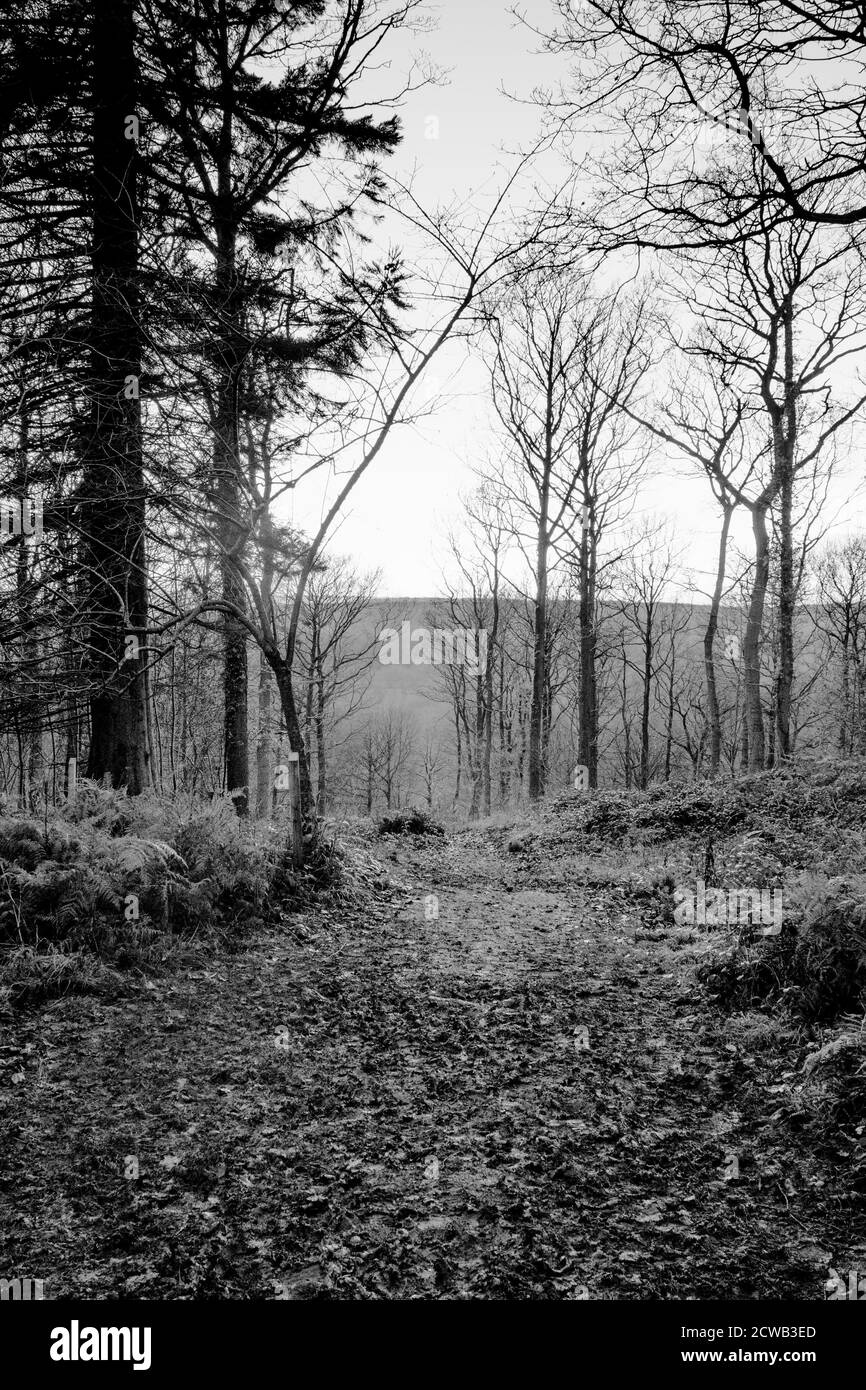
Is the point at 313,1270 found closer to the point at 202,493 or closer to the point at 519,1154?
the point at 519,1154

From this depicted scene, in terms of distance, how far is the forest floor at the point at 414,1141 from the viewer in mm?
2980

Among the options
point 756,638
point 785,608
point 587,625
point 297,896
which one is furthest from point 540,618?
point 297,896

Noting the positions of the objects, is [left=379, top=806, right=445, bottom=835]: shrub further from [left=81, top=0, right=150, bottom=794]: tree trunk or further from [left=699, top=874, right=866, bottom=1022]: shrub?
[left=699, top=874, right=866, bottom=1022]: shrub

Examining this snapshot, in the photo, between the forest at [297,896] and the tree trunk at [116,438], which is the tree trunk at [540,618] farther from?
the tree trunk at [116,438]

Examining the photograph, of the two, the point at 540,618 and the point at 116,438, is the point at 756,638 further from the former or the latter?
the point at 116,438

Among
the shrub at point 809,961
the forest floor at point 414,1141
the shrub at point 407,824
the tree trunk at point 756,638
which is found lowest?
the shrub at point 407,824

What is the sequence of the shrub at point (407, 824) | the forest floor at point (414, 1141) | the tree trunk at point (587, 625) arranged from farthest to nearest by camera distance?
the tree trunk at point (587, 625) → the shrub at point (407, 824) → the forest floor at point (414, 1141)

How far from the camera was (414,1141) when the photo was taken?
3.95 meters

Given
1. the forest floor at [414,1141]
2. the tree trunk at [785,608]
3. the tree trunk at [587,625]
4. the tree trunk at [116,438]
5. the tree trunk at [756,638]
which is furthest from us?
the tree trunk at [587,625]

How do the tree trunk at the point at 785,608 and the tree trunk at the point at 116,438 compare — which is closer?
the tree trunk at the point at 116,438

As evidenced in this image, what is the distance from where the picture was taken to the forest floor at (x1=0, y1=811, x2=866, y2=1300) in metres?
2.98

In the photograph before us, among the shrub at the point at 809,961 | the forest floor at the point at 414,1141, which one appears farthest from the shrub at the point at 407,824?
the shrub at the point at 809,961

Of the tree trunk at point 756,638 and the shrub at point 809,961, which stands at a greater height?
the tree trunk at point 756,638

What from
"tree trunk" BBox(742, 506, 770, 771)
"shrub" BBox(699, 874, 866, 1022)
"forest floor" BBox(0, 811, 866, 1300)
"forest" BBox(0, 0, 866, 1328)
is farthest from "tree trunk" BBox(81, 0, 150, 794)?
"tree trunk" BBox(742, 506, 770, 771)
